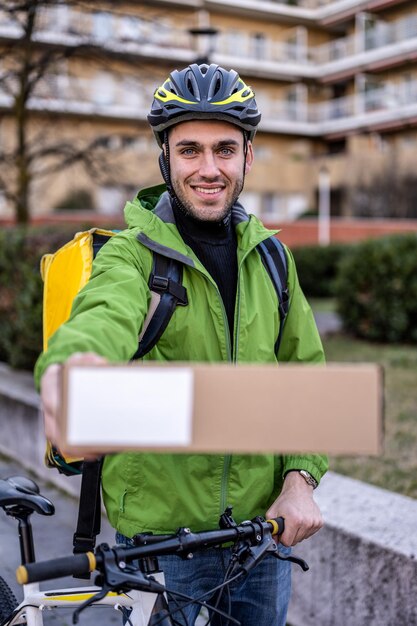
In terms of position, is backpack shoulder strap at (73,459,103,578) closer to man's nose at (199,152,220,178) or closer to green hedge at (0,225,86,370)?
→ man's nose at (199,152,220,178)

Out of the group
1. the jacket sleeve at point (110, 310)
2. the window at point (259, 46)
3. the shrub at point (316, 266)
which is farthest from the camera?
the window at point (259, 46)

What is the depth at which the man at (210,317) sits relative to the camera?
2.08 meters

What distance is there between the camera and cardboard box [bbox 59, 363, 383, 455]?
4.03ft

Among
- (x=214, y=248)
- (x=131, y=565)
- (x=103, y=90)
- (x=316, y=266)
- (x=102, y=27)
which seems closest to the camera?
(x=131, y=565)

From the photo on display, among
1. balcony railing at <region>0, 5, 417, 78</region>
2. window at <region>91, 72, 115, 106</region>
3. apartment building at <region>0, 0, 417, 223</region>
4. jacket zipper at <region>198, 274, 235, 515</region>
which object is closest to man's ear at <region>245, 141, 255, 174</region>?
jacket zipper at <region>198, 274, 235, 515</region>

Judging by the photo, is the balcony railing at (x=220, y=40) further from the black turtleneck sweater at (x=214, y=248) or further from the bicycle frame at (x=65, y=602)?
the bicycle frame at (x=65, y=602)

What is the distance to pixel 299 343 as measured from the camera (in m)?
2.28

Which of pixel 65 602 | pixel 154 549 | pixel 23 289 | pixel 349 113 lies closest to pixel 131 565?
pixel 154 549

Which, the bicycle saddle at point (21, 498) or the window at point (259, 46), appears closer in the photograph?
the bicycle saddle at point (21, 498)

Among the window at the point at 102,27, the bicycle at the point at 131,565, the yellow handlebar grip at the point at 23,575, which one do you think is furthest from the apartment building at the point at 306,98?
the yellow handlebar grip at the point at 23,575

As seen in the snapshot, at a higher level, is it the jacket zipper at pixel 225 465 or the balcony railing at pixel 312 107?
the balcony railing at pixel 312 107

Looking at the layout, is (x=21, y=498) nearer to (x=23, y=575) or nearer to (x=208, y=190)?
(x=23, y=575)

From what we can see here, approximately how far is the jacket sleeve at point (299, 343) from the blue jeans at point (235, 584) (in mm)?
270

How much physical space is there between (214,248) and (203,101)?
39 centimetres
